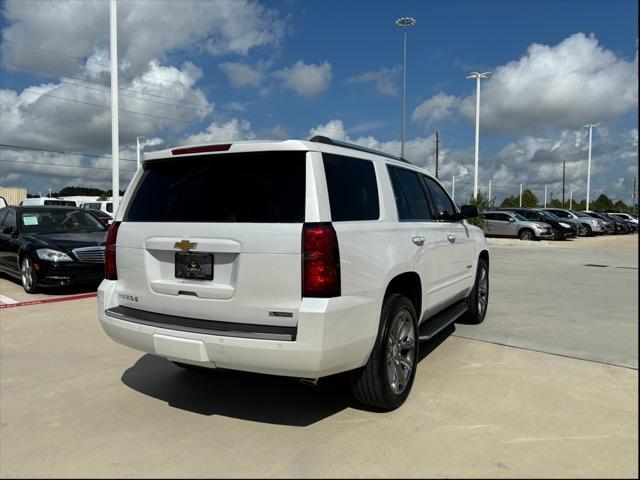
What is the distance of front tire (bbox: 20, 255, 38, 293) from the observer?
8498 millimetres

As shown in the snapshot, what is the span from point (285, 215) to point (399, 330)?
1.33 meters

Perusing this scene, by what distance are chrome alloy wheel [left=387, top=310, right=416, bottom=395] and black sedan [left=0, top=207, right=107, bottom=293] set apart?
6.38 meters

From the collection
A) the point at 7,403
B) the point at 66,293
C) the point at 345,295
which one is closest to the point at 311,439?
the point at 345,295

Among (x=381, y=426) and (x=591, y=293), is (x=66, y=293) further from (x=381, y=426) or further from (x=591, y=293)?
(x=591, y=293)

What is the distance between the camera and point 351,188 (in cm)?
353

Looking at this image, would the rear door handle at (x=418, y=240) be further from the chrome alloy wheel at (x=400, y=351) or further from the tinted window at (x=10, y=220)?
the tinted window at (x=10, y=220)

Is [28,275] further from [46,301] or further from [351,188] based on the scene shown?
[351,188]

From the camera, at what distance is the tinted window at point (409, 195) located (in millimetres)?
4148

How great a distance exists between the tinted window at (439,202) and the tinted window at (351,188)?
1.39 m

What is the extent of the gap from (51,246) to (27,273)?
0.82 m

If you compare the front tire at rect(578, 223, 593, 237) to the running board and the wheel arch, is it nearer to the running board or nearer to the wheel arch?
the running board

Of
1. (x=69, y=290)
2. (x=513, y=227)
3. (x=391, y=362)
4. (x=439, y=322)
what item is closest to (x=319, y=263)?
(x=391, y=362)

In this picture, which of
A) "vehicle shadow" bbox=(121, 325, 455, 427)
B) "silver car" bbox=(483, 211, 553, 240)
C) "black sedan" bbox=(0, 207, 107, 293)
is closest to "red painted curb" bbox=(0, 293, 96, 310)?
"black sedan" bbox=(0, 207, 107, 293)

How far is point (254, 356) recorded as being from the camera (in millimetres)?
3035
